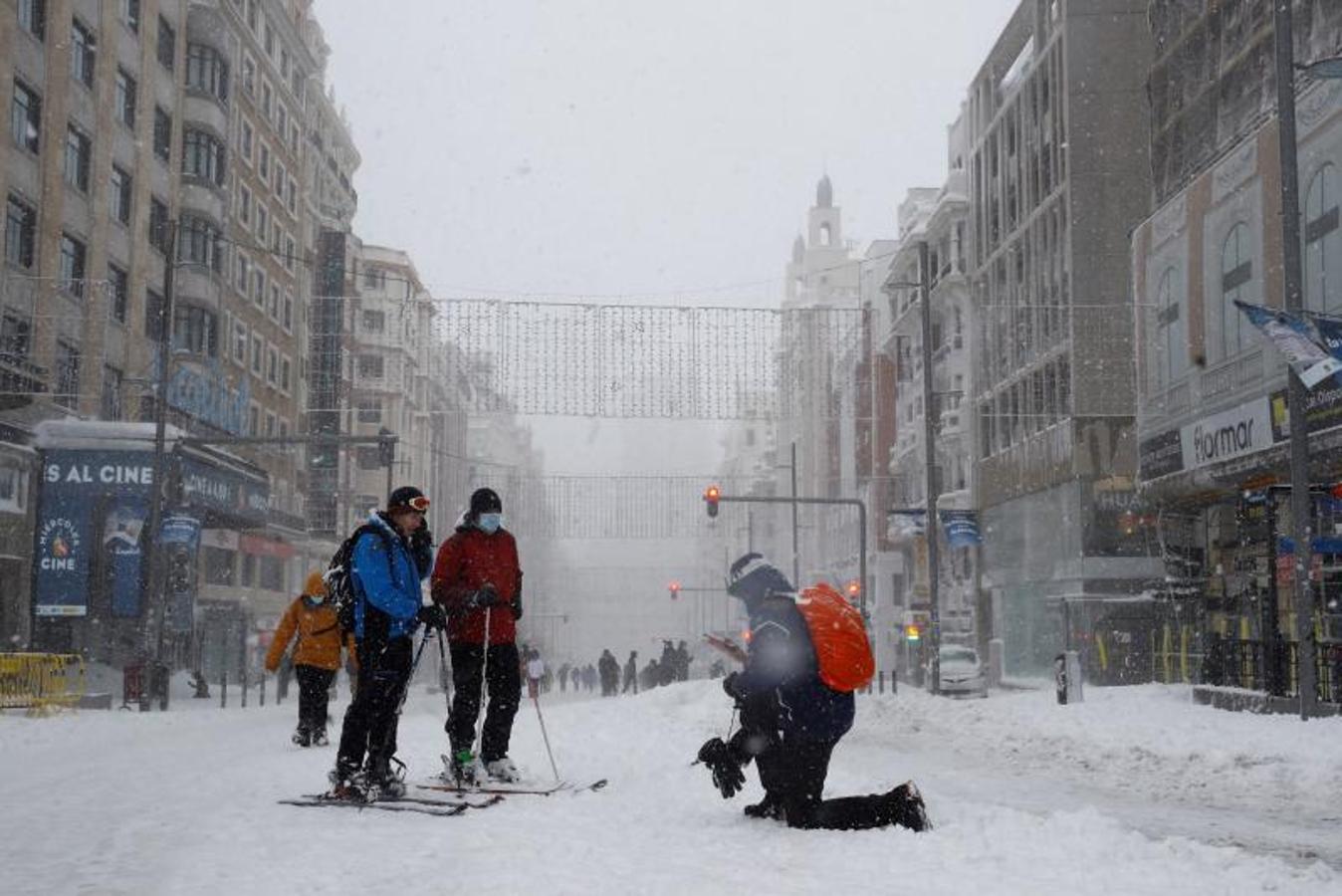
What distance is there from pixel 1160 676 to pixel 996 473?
431 inches

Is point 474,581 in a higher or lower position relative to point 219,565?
lower

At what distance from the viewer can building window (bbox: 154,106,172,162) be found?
1654 inches

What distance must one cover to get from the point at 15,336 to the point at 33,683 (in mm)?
11791

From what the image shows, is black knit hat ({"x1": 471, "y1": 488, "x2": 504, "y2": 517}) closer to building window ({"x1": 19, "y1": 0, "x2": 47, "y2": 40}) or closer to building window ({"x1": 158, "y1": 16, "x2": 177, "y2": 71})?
building window ({"x1": 19, "y1": 0, "x2": 47, "y2": 40})

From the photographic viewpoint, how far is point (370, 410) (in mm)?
78312

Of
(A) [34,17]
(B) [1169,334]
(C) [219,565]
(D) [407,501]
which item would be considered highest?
(A) [34,17]

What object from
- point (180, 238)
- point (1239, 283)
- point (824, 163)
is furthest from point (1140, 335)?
point (824, 163)

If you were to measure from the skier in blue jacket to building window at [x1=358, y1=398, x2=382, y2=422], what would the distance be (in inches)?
2800

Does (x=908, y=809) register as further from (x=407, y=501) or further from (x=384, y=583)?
(x=407, y=501)

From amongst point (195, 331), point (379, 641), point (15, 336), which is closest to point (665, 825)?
point (379, 641)

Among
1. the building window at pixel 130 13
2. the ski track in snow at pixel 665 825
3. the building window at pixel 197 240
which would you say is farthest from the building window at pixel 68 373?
the ski track in snow at pixel 665 825

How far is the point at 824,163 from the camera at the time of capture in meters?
142

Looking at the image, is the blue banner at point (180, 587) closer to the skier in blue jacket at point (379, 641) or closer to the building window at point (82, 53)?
the building window at point (82, 53)

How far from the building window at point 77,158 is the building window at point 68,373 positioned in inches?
151
